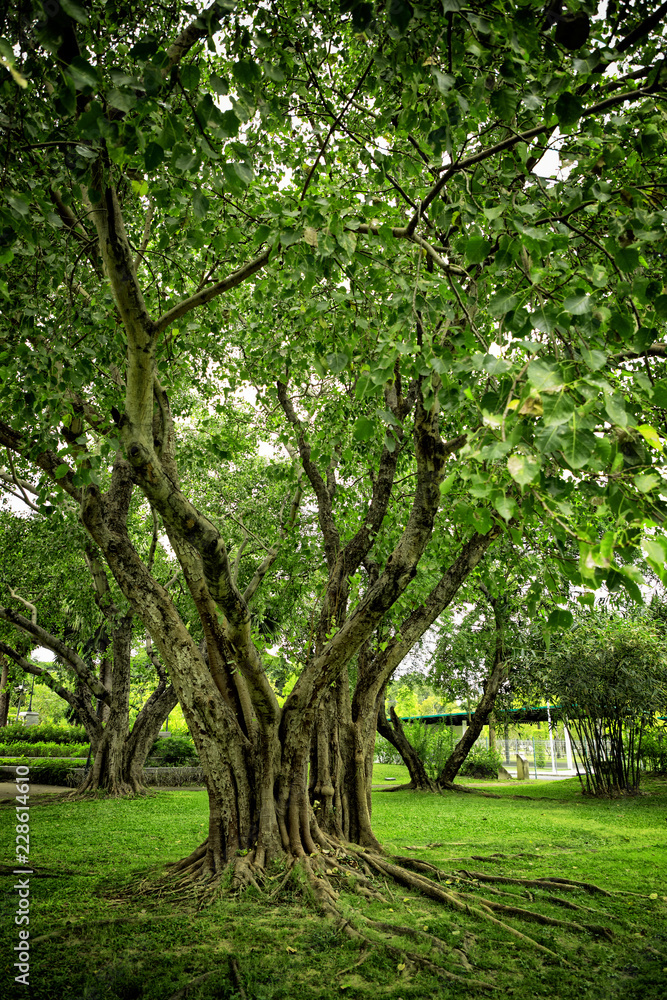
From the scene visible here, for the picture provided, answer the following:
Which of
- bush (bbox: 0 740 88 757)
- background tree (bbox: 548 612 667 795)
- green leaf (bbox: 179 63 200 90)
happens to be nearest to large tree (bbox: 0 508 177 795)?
background tree (bbox: 548 612 667 795)

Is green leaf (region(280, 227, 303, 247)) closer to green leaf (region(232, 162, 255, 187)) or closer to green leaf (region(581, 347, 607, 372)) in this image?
green leaf (region(232, 162, 255, 187))

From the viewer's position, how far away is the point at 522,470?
2064 millimetres

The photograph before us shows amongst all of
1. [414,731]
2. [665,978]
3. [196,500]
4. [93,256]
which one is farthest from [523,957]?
[414,731]

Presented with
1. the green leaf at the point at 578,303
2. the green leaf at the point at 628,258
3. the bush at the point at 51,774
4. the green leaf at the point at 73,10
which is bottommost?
the bush at the point at 51,774

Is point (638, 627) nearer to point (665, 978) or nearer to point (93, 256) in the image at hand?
point (665, 978)

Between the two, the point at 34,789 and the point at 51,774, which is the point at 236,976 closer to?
the point at 34,789

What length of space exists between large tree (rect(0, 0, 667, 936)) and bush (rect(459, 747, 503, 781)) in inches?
814

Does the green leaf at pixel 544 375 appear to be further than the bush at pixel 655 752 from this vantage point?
No

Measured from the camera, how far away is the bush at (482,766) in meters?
26.0

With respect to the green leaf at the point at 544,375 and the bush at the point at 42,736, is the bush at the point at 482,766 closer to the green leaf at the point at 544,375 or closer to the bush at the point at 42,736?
the bush at the point at 42,736

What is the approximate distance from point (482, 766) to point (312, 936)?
23619 mm

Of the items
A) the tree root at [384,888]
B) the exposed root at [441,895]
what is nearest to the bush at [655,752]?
the tree root at [384,888]

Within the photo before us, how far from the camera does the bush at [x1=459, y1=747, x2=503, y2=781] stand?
1022 inches

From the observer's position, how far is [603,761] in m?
16.5
